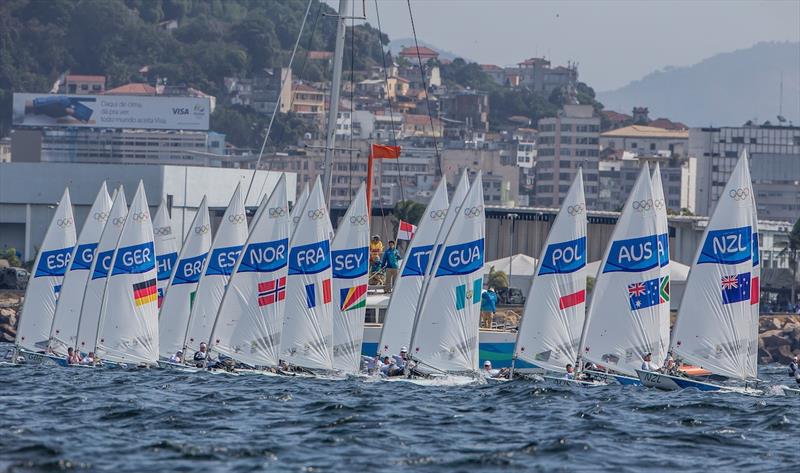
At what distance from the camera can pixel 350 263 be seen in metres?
49.9

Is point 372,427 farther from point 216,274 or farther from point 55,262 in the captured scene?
point 55,262

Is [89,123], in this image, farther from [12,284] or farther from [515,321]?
[515,321]

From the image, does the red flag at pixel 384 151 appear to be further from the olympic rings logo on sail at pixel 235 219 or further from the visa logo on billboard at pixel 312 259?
the visa logo on billboard at pixel 312 259

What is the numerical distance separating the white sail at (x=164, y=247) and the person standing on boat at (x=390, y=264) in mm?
7620

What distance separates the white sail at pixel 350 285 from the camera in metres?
49.5

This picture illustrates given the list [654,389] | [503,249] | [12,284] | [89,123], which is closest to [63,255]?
[654,389]

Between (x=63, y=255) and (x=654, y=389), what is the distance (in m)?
21.2

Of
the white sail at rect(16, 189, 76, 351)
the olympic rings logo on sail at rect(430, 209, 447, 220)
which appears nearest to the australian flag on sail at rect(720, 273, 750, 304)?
the olympic rings logo on sail at rect(430, 209, 447, 220)

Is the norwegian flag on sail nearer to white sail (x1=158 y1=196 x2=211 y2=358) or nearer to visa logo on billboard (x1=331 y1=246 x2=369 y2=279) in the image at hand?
white sail (x1=158 y1=196 x2=211 y2=358)

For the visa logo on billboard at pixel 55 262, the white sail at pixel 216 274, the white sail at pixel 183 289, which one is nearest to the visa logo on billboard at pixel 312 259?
the white sail at pixel 216 274

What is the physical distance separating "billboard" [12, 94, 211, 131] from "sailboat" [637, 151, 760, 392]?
137 metres

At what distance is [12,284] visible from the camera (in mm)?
103375

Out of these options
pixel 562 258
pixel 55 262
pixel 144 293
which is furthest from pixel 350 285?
pixel 55 262

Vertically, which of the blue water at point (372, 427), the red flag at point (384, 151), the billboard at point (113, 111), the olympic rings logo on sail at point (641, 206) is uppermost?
the billboard at point (113, 111)
